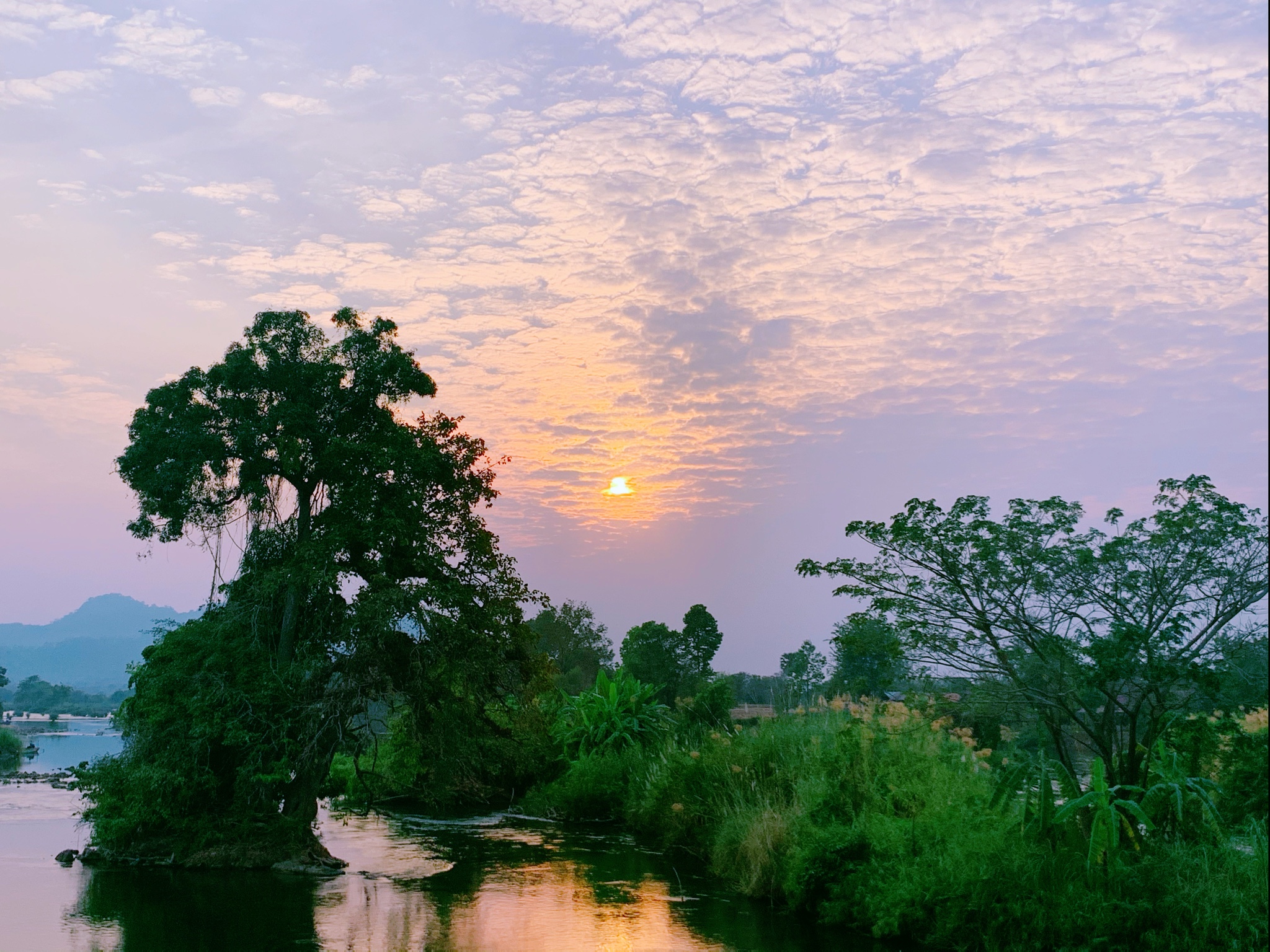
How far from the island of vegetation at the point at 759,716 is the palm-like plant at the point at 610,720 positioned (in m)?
0.91

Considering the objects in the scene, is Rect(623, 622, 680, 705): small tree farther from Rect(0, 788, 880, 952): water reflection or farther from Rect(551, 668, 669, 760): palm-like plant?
Rect(0, 788, 880, 952): water reflection

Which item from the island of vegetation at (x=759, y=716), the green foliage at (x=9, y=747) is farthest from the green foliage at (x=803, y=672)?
the green foliage at (x=9, y=747)

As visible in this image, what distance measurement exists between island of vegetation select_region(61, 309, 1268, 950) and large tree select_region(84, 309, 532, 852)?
56 mm

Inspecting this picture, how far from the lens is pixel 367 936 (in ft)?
38.0

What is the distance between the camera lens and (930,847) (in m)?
11.3

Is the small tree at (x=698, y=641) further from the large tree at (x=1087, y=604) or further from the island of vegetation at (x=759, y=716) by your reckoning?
the large tree at (x=1087, y=604)

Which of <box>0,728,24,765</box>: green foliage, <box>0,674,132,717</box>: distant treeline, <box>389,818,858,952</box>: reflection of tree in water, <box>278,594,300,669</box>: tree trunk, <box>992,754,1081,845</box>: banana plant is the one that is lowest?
<box>0,674,132,717</box>: distant treeline

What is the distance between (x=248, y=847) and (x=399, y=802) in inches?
471

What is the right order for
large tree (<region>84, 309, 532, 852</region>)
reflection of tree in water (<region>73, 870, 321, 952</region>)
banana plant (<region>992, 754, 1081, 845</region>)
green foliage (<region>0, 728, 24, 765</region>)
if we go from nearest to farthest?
banana plant (<region>992, 754, 1081, 845</region>), reflection of tree in water (<region>73, 870, 321, 952</region>), large tree (<region>84, 309, 532, 852</region>), green foliage (<region>0, 728, 24, 765</region>)

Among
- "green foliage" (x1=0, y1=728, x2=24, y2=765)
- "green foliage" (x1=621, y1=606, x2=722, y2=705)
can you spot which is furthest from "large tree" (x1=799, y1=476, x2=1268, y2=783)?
"green foliage" (x1=0, y1=728, x2=24, y2=765)

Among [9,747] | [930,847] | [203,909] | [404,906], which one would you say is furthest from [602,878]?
[9,747]

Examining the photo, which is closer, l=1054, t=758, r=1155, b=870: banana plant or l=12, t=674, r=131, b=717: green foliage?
l=1054, t=758, r=1155, b=870: banana plant

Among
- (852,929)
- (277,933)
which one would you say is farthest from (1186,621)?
(277,933)

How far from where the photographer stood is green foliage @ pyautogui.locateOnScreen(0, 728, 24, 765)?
39816mm
